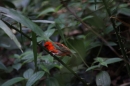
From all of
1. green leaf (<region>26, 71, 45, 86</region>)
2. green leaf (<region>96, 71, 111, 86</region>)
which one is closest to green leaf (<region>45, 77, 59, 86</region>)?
green leaf (<region>26, 71, 45, 86</region>)

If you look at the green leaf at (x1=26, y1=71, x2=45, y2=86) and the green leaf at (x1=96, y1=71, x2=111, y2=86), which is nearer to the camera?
the green leaf at (x1=26, y1=71, x2=45, y2=86)

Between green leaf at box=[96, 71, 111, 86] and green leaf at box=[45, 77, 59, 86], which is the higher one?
green leaf at box=[45, 77, 59, 86]

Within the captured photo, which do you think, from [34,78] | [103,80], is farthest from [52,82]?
[103,80]

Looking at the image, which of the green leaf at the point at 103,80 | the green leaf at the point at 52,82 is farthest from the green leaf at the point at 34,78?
the green leaf at the point at 103,80

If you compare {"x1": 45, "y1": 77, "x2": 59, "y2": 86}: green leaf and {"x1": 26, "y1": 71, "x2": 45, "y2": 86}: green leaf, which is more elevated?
{"x1": 26, "y1": 71, "x2": 45, "y2": 86}: green leaf

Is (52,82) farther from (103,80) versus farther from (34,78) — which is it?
(103,80)

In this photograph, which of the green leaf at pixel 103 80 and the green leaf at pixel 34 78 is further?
the green leaf at pixel 103 80

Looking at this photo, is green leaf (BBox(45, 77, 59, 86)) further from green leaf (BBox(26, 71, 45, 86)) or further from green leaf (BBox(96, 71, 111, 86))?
green leaf (BBox(96, 71, 111, 86))

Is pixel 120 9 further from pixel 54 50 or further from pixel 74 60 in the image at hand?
pixel 54 50

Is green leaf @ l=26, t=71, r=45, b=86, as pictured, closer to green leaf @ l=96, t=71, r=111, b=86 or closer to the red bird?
the red bird

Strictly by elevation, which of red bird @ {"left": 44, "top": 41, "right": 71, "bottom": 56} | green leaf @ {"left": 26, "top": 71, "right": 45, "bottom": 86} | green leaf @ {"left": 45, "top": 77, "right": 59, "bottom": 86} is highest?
red bird @ {"left": 44, "top": 41, "right": 71, "bottom": 56}

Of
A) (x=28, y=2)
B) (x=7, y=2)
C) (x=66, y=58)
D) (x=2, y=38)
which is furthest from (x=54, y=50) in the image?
(x=28, y=2)

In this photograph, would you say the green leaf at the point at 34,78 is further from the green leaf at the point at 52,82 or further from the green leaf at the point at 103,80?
the green leaf at the point at 103,80

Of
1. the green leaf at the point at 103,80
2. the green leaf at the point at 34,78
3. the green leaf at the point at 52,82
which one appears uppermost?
the green leaf at the point at 34,78
